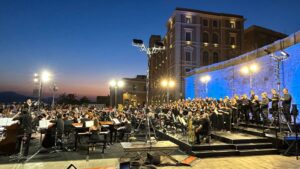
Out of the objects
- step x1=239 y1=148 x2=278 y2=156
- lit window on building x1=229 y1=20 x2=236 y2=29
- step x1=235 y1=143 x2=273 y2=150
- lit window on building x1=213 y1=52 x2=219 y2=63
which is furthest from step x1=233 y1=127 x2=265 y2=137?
lit window on building x1=229 y1=20 x2=236 y2=29

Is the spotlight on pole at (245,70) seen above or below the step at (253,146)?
above

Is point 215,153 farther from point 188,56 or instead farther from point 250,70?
point 188,56

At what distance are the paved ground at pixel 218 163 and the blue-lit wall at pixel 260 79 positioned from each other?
5998mm

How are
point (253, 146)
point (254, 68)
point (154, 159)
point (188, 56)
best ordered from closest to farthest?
point (154, 159) < point (253, 146) < point (254, 68) < point (188, 56)

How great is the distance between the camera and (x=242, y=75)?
61.7 ft

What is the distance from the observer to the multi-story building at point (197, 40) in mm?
41375

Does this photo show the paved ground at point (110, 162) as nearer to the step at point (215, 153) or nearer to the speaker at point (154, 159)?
the step at point (215, 153)

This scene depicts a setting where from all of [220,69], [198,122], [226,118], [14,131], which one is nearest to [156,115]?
[226,118]

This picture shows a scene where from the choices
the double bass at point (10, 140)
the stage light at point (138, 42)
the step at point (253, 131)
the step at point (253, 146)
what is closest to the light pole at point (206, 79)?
the step at point (253, 131)

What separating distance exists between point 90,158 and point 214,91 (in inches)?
708

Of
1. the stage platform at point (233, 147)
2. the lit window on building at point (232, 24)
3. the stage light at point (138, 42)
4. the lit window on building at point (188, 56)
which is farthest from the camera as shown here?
the lit window on building at point (232, 24)

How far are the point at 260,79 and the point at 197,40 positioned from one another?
89.5ft

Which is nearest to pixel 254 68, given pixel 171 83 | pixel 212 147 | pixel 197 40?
pixel 212 147

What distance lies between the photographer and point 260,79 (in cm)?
1638
